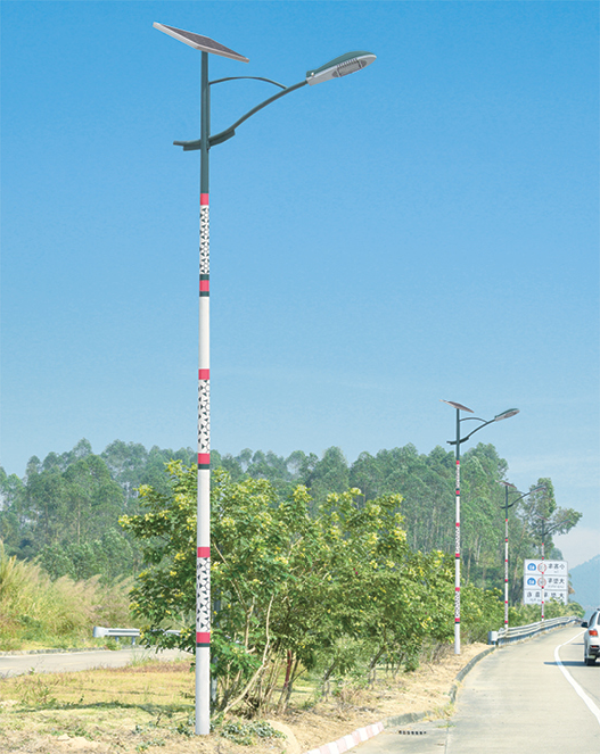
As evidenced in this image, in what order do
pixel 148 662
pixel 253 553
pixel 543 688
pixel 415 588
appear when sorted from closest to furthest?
pixel 253 553, pixel 415 588, pixel 543 688, pixel 148 662

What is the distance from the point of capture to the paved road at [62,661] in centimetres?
2117

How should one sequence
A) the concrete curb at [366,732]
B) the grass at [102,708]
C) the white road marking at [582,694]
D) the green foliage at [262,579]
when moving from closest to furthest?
the grass at [102,708], the concrete curb at [366,732], the green foliage at [262,579], the white road marking at [582,694]

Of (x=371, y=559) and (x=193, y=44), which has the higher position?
(x=193, y=44)

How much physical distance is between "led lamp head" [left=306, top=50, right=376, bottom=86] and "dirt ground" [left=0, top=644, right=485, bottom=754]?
312 inches

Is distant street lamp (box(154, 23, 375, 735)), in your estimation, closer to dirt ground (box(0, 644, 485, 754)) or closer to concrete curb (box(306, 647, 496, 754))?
dirt ground (box(0, 644, 485, 754))

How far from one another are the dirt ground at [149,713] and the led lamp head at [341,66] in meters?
7.92

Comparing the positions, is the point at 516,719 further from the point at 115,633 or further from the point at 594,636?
the point at 115,633

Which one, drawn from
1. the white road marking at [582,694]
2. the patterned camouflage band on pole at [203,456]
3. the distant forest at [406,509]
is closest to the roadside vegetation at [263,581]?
the patterned camouflage band on pole at [203,456]

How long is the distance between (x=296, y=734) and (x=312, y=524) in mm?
3157

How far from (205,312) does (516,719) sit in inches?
356

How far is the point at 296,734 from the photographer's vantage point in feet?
38.9

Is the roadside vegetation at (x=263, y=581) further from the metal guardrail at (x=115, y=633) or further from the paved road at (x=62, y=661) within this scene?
the metal guardrail at (x=115, y=633)

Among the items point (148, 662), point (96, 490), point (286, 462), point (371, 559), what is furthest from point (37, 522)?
point (371, 559)

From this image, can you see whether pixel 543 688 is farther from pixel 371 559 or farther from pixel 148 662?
pixel 148 662
